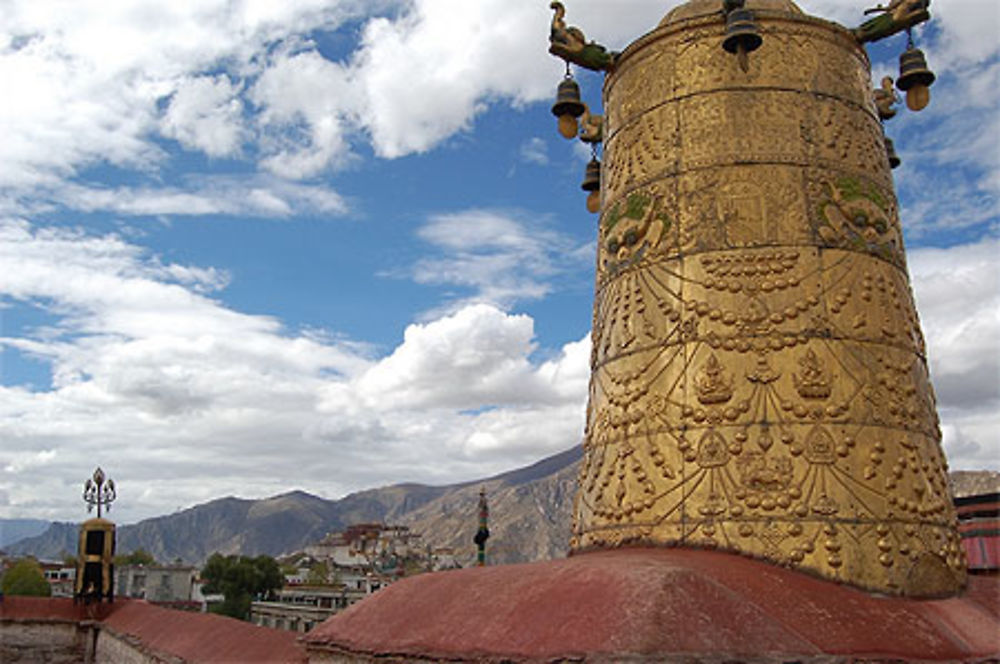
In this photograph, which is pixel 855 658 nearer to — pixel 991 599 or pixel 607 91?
pixel 991 599

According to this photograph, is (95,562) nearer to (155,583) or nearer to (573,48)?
(573,48)

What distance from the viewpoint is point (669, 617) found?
12.8 feet

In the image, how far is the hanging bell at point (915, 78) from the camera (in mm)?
6703

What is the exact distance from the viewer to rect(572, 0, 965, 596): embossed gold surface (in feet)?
17.3

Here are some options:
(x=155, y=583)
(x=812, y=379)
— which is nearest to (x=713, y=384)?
(x=812, y=379)

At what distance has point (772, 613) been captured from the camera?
13.8 feet

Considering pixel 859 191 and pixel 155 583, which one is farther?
pixel 155 583

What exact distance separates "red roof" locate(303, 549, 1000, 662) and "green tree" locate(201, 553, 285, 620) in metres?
45.9

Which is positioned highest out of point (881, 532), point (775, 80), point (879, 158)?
point (775, 80)

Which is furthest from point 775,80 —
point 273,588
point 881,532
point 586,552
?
point 273,588

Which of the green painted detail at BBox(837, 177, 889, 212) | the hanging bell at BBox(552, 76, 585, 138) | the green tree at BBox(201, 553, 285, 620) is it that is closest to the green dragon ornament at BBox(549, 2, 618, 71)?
the hanging bell at BBox(552, 76, 585, 138)

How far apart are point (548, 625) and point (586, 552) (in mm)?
1941

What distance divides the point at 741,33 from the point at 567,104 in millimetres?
1913

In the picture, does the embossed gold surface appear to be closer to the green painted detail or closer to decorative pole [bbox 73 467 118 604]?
the green painted detail
